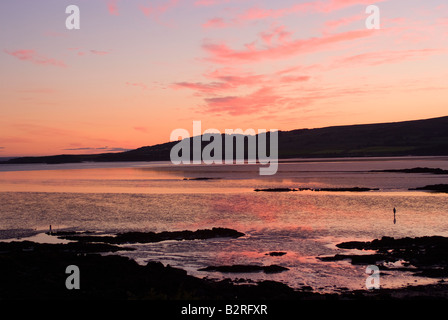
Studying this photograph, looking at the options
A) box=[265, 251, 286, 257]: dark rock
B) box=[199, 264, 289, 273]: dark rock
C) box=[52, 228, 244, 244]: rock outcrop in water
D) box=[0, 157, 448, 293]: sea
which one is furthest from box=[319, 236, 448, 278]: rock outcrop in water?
box=[52, 228, 244, 244]: rock outcrop in water

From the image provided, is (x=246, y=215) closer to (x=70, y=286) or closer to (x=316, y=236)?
(x=316, y=236)

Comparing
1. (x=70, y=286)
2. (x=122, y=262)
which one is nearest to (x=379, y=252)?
(x=122, y=262)

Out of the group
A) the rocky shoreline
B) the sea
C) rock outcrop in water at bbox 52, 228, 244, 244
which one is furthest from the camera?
rock outcrop in water at bbox 52, 228, 244, 244

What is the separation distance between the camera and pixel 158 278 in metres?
24.4

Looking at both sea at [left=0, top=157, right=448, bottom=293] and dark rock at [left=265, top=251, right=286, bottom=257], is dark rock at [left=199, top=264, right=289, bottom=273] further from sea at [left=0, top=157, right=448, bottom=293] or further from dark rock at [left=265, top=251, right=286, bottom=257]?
dark rock at [left=265, top=251, right=286, bottom=257]

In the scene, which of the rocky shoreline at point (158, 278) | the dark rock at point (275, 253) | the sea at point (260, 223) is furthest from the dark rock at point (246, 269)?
the dark rock at point (275, 253)

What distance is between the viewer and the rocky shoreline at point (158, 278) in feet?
70.1

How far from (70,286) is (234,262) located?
38.4ft

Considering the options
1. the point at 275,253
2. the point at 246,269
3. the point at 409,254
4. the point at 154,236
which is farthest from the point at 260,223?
the point at 246,269

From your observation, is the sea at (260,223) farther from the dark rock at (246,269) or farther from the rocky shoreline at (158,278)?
the rocky shoreline at (158,278)

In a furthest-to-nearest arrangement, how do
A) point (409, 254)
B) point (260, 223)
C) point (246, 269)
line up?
point (260, 223) → point (409, 254) → point (246, 269)

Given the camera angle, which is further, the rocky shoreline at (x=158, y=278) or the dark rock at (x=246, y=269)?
the dark rock at (x=246, y=269)

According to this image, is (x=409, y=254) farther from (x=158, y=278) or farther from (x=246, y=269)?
(x=158, y=278)

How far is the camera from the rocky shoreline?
70.1 ft
